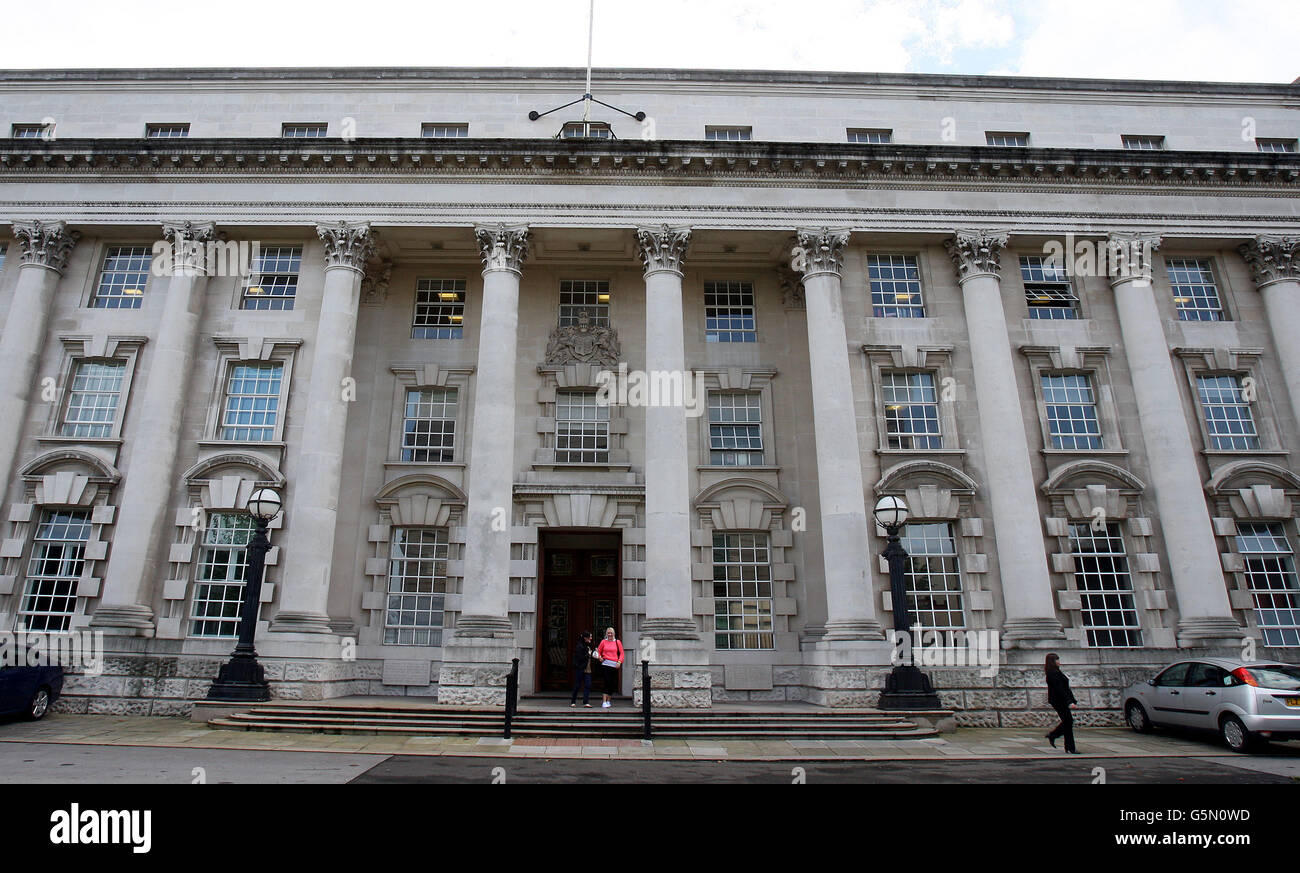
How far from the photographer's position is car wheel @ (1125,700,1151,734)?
1603 centimetres

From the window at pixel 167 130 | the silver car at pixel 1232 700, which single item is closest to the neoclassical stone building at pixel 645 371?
the window at pixel 167 130

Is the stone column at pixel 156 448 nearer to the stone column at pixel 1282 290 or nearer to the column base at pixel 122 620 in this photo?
the column base at pixel 122 620

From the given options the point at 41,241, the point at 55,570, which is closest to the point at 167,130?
the point at 41,241

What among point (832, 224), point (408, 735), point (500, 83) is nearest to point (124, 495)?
point (408, 735)

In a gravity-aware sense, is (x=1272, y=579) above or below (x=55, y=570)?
below

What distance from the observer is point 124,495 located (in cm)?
1900

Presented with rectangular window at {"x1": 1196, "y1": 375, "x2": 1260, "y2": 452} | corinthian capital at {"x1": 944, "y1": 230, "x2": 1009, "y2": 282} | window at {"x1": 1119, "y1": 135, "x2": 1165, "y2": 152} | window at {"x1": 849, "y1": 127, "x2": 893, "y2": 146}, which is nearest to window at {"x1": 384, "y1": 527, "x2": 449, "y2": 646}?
corinthian capital at {"x1": 944, "y1": 230, "x2": 1009, "y2": 282}

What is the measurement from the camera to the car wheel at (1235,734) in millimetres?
12899

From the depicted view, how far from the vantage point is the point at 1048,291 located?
865 inches

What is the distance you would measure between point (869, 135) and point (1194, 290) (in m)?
10.9

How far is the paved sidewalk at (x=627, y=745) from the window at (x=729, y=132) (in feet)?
58.9

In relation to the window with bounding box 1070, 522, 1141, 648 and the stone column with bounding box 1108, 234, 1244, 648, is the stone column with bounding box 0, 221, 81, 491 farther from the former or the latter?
the stone column with bounding box 1108, 234, 1244, 648

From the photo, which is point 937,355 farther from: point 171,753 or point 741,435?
point 171,753

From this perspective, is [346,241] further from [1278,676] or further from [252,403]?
[1278,676]
